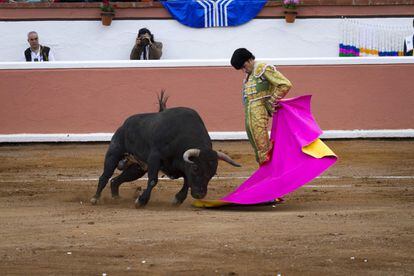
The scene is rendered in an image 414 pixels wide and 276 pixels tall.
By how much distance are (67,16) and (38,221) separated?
8343mm

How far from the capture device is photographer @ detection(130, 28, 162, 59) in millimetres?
16516

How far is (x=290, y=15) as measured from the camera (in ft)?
56.5

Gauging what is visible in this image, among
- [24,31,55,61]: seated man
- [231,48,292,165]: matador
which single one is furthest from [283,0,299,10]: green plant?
[231,48,292,165]: matador

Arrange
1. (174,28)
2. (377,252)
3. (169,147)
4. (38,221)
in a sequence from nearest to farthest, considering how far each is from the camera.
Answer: (377,252) < (38,221) < (169,147) < (174,28)

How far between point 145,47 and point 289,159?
662 cm

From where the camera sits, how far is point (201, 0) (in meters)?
17.4

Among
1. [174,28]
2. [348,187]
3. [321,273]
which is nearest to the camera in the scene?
[321,273]

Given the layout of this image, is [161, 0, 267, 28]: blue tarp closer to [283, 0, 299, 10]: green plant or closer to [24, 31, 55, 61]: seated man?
[283, 0, 299, 10]: green plant

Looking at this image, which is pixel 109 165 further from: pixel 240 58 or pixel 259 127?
pixel 240 58

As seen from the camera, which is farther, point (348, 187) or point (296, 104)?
point (348, 187)

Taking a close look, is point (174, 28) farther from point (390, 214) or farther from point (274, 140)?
point (390, 214)

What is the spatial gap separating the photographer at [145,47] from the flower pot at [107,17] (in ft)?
2.64

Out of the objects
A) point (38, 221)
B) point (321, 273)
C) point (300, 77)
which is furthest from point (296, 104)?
point (300, 77)

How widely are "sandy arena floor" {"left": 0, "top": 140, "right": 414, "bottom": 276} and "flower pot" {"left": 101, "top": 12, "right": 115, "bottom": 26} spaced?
446 centimetres
